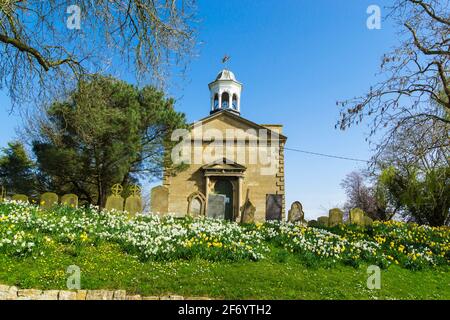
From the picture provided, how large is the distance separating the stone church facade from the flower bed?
14.5 meters

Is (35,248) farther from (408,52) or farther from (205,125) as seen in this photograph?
(205,125)

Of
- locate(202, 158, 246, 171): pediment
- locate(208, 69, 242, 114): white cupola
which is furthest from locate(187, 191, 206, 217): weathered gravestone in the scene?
locate(208, 69, 242, 114): white cupola

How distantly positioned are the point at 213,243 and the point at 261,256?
1.15 m

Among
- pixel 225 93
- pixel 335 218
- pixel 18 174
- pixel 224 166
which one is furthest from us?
pixel 225 93

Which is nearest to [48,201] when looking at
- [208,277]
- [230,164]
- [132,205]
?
[132,205]

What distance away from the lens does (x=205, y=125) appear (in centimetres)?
3044

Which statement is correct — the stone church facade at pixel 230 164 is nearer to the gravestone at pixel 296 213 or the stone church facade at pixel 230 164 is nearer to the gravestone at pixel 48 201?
the gravestone at pixel 296 213

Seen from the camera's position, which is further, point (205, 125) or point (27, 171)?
point (205, 125)

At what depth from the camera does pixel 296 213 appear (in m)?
14.6

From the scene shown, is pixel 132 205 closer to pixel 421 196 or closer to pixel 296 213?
pixel 296 213

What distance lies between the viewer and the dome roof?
33894mm

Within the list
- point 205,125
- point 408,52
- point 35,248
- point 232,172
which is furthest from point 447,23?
point 205,125

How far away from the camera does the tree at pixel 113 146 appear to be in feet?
68.6

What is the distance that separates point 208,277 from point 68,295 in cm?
238
